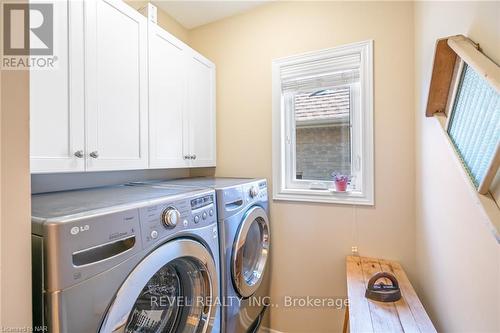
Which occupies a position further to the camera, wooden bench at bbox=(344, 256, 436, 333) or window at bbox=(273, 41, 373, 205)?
window at bbox=(273, 41, 373, 205)

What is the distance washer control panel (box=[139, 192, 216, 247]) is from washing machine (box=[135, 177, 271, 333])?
0.37ft

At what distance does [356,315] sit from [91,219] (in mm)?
1132

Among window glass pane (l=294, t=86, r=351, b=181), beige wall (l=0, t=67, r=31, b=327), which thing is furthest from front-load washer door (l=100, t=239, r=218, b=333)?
window glass pane (l=294, t=86, r=351, b=181)

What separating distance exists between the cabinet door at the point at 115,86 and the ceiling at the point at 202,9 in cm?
67

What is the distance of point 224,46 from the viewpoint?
7.06 ft

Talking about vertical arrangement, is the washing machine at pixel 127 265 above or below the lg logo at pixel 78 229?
below

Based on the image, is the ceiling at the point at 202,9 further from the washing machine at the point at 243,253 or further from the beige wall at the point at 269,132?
the washing machine at the point at 243,253

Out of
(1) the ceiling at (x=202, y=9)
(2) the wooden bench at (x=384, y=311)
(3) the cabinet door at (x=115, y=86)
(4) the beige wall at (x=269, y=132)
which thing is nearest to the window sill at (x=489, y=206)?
Answer: (2) the wooden bench at (x=384, y=311)

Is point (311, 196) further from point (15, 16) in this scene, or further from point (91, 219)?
point (15, 16)

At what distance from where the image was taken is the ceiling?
6.38 feet

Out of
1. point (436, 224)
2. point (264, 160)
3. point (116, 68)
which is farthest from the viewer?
point (264, 160)

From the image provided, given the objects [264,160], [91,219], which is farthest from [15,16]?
[264,160]

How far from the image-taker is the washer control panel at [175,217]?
32.9 inches

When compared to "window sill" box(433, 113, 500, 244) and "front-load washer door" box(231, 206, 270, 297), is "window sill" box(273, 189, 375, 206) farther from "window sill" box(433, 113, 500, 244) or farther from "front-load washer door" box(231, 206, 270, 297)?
"window sill" box(433, 113, 500, 244)
